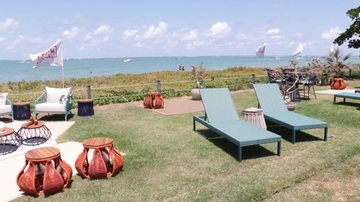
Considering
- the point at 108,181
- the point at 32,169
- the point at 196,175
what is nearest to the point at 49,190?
the point at 32,169

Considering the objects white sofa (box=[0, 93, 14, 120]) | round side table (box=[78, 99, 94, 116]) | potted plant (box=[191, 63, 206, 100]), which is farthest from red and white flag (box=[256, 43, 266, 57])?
white sofa (box=[0, 93, 14, 120])

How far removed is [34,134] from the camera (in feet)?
28.8

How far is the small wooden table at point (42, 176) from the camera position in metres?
4.96

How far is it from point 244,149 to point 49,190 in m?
4.17

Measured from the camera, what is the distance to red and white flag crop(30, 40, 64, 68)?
10.1 metres

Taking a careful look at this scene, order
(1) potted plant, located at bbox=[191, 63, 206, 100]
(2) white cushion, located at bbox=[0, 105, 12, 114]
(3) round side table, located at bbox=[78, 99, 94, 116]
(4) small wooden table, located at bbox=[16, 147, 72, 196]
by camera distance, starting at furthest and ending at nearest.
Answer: (1) potted plant, located at bbox=[191, 63, 206, 100], (3) round side table, located at bbox=[78, 99, 94, 116], (2) white cushion, located at bbox=[0, 105, 12, 114], (4) small wooden table, located at bbox=[16, 147, 72, 196]

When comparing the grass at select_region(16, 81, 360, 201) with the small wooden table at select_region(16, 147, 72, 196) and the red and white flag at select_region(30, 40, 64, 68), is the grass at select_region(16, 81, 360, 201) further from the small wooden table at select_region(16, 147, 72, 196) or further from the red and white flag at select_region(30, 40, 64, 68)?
the red and white flag at select_region(30, 40, 64, 68)

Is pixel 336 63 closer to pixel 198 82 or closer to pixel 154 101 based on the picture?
pixel 198 82

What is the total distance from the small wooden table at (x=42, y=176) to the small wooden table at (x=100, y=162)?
46cm

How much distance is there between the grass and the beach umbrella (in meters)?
2.43

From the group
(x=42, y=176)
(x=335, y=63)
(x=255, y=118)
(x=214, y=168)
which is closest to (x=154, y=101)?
(x=255, y=118)

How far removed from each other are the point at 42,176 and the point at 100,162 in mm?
928

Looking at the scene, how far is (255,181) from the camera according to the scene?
550cm

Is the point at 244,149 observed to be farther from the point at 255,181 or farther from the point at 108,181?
the point at 108,181
